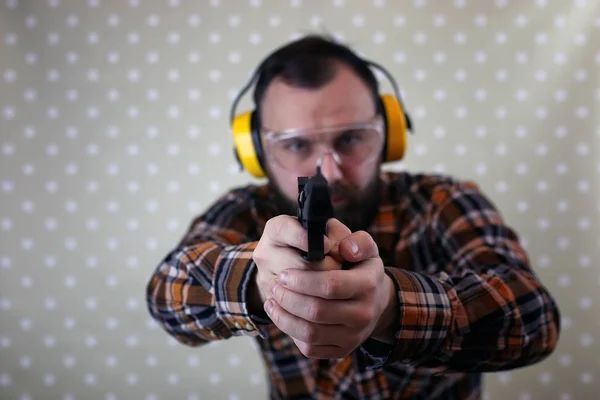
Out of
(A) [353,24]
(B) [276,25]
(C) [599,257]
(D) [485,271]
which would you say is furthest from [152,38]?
(C) [599,257]

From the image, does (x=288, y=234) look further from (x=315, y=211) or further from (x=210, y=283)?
(x=210, y=283)

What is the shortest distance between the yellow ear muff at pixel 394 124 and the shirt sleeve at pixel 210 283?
40 centimetres

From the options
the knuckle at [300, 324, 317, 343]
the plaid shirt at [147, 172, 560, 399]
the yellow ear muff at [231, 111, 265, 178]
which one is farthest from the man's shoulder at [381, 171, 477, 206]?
the knuckle at [300, 324, 317, 343]

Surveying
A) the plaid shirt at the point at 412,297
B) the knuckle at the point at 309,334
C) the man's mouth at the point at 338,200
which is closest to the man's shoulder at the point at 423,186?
the plaid shirt at the point at 412,297

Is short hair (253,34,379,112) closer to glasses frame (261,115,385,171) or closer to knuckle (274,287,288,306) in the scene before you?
glasses frame (261,115,385,171)

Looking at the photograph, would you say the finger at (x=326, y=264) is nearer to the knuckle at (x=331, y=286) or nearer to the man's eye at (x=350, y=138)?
the knuckle at (x=331, y=286)

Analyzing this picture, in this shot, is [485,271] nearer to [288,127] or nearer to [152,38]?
[288,127]

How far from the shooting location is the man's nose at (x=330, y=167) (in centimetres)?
92

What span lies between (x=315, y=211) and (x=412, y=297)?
280mm

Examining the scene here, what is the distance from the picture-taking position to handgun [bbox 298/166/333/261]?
429 mm

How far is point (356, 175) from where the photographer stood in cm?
98

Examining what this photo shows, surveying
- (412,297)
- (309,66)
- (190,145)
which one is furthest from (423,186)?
(190,145)

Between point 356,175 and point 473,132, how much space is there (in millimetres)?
804

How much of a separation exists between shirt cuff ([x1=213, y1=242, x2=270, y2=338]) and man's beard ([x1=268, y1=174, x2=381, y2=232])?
0.24m
